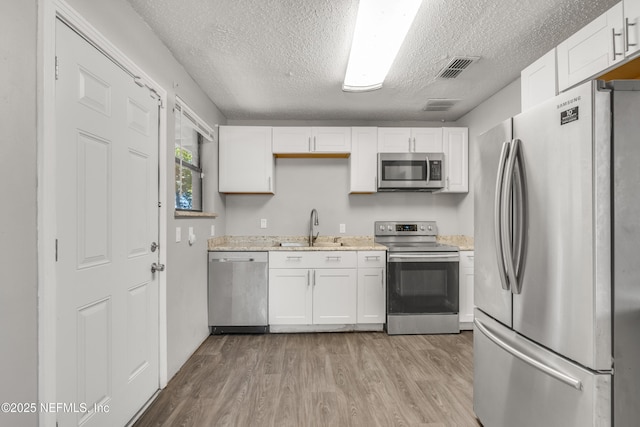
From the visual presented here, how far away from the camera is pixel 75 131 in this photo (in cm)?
139

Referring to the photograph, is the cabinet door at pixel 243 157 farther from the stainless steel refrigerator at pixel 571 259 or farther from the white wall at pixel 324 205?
the stainless steel refrigerator at pixel 571 259

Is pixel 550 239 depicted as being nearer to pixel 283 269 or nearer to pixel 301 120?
pixel 283 269

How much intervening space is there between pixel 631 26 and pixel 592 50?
0.55 feet

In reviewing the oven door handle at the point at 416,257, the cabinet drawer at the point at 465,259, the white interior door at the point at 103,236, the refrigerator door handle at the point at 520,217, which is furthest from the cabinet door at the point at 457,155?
the white interior door at the point at 103,236

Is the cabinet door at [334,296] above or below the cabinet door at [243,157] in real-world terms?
below

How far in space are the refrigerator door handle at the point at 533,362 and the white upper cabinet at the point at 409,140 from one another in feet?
7.72

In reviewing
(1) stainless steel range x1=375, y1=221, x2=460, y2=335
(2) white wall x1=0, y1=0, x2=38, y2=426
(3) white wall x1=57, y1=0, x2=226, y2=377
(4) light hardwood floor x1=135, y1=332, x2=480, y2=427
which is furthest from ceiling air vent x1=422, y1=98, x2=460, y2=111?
(2) white wall x1=0, y1=0, x2=38, y2=426

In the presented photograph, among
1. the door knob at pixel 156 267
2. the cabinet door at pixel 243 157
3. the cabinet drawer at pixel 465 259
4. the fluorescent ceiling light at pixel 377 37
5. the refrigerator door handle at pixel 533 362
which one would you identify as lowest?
the refrigerator door handle at pixel 533 362

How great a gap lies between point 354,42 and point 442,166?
→ 6.73 ft

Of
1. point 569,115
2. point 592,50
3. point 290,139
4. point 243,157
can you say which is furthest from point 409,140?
point 569,115

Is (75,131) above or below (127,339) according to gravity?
above

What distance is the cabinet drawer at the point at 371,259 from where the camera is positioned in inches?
134

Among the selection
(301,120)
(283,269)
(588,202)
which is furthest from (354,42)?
(283,269)

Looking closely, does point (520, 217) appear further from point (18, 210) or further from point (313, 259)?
point (313, 259)
